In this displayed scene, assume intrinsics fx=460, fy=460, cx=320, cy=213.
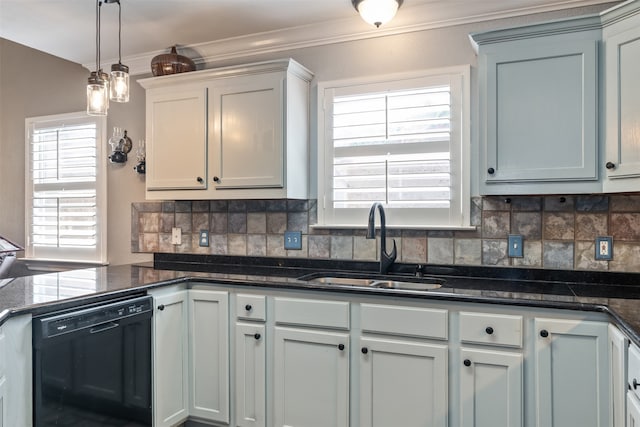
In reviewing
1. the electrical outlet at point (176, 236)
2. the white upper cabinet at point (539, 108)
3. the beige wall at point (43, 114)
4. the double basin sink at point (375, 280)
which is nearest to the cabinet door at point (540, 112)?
the white upper cabinet at point (539, 108)

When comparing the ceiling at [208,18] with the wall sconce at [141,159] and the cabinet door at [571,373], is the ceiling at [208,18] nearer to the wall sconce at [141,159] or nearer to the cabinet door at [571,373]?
the wall sconce at [141,159]

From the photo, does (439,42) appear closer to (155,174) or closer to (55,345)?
(155,174)

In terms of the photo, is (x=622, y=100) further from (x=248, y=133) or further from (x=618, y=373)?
(x=248, y=133)

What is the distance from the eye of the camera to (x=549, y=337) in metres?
1.80

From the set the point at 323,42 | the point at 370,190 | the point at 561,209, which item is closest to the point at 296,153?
the point at 370,190

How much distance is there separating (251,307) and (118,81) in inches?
48.2

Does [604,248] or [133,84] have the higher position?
[133,84]

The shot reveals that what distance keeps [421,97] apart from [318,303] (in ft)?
4.19

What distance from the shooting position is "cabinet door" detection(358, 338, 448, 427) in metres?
1.96

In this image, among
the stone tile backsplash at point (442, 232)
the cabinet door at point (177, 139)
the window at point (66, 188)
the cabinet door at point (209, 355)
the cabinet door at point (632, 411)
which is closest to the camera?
the cabinet door at point (632, 411)

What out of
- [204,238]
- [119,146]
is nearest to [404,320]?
[204,238]

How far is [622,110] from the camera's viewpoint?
6.29 ft

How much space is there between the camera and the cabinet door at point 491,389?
184cm

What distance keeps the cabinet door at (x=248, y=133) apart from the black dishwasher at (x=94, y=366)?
883 mm
